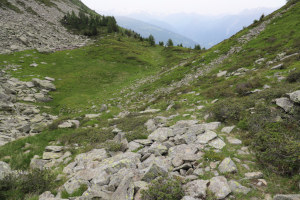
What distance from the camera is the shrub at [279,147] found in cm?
570

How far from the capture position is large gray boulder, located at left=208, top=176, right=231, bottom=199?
501cm

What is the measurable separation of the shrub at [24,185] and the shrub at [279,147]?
974cm

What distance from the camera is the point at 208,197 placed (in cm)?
498

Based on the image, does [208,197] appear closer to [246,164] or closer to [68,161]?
[246,164]

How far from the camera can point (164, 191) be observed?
5.13 meters

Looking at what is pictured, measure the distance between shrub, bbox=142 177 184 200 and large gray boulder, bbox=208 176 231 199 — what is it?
41.6 inches

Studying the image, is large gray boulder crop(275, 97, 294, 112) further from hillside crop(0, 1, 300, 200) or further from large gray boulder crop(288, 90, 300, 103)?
large gray boulder crop(288, 90, 300, 103)

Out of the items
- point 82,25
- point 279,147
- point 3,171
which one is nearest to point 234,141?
point 279,147

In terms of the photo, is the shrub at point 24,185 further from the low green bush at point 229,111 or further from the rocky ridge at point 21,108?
the low green bush at point 229,111

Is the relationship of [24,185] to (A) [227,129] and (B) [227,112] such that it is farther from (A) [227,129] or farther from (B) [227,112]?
(B) [227,112]

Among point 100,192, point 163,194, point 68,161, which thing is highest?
point 163,194

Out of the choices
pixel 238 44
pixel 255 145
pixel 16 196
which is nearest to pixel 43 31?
pixel 238 44

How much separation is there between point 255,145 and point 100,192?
7.08 m

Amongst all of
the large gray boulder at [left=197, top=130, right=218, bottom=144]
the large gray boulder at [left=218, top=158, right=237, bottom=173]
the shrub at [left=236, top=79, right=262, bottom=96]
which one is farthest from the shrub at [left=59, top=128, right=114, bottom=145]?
the shrub at [left=236, top=79, right=262, bottom=96]
